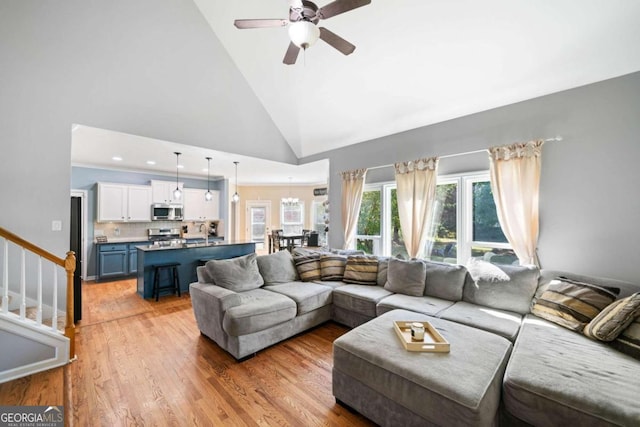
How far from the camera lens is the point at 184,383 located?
213 centimetres

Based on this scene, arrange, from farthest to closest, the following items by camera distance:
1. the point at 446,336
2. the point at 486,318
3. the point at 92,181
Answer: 1. the point at 92,181
2. the point at 486,318
3. the point at 446,336

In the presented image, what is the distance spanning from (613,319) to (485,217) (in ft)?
5.39

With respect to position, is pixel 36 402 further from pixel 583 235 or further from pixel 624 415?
pixel 583 235

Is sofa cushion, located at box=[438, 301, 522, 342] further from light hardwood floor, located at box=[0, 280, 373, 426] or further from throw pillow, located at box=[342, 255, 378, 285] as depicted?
light hardwood floor, located at box=[0, 280, 373, 426]

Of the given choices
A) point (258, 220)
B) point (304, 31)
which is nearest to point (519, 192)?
point (304, 31)

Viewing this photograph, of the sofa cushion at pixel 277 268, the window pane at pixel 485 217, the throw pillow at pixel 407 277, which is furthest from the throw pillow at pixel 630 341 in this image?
the sofa cushion at pixel 277 268

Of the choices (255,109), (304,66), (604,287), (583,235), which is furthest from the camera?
(255,109)

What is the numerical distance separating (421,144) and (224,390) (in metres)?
3.86

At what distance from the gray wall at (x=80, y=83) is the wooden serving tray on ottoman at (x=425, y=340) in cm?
385

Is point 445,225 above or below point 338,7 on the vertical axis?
below

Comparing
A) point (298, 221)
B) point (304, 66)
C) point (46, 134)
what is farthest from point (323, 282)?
point (298, 221)

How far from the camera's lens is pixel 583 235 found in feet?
8.60

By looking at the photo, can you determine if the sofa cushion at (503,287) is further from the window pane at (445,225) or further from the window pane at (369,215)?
the window pane at (369,215)

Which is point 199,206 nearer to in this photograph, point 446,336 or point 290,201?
point 290,201
